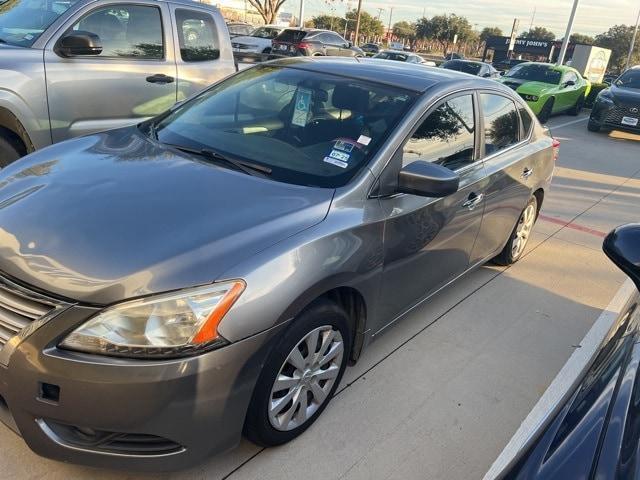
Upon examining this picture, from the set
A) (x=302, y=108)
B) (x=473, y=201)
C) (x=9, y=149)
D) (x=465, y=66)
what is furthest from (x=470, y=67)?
(x=302, y=108)

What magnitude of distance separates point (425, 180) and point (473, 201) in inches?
37.6

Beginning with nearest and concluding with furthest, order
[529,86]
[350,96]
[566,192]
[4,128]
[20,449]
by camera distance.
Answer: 1. [20,449]
2. [350,96]
3. [4,128]
4. [566,192]
5. [529,86]

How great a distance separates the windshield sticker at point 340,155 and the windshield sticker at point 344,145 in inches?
0.9

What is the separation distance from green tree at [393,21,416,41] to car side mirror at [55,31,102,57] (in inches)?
3087

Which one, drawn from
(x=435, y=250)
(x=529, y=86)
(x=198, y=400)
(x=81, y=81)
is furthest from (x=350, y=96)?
(x=529, y=86)

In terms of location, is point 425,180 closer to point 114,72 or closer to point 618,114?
point 114,72

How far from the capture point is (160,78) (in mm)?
5160

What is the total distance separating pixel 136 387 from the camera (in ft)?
5.98

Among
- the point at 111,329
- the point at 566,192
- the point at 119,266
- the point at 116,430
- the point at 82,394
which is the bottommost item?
the point at 566,192

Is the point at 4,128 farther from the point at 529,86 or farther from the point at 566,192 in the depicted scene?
the point at 529,86

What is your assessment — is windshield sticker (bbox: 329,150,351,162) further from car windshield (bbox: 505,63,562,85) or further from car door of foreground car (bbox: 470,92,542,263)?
car windshield (bbox: 505,63,562,85)

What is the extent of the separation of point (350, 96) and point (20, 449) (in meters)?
2.32

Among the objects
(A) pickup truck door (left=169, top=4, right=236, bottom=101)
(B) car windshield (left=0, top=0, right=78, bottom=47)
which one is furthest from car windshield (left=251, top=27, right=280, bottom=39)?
(B) car windshield (left=0, top=0, right=78, bottom=47)

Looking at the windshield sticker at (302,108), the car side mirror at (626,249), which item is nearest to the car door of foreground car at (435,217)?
the windshield sticker at (302,108)
